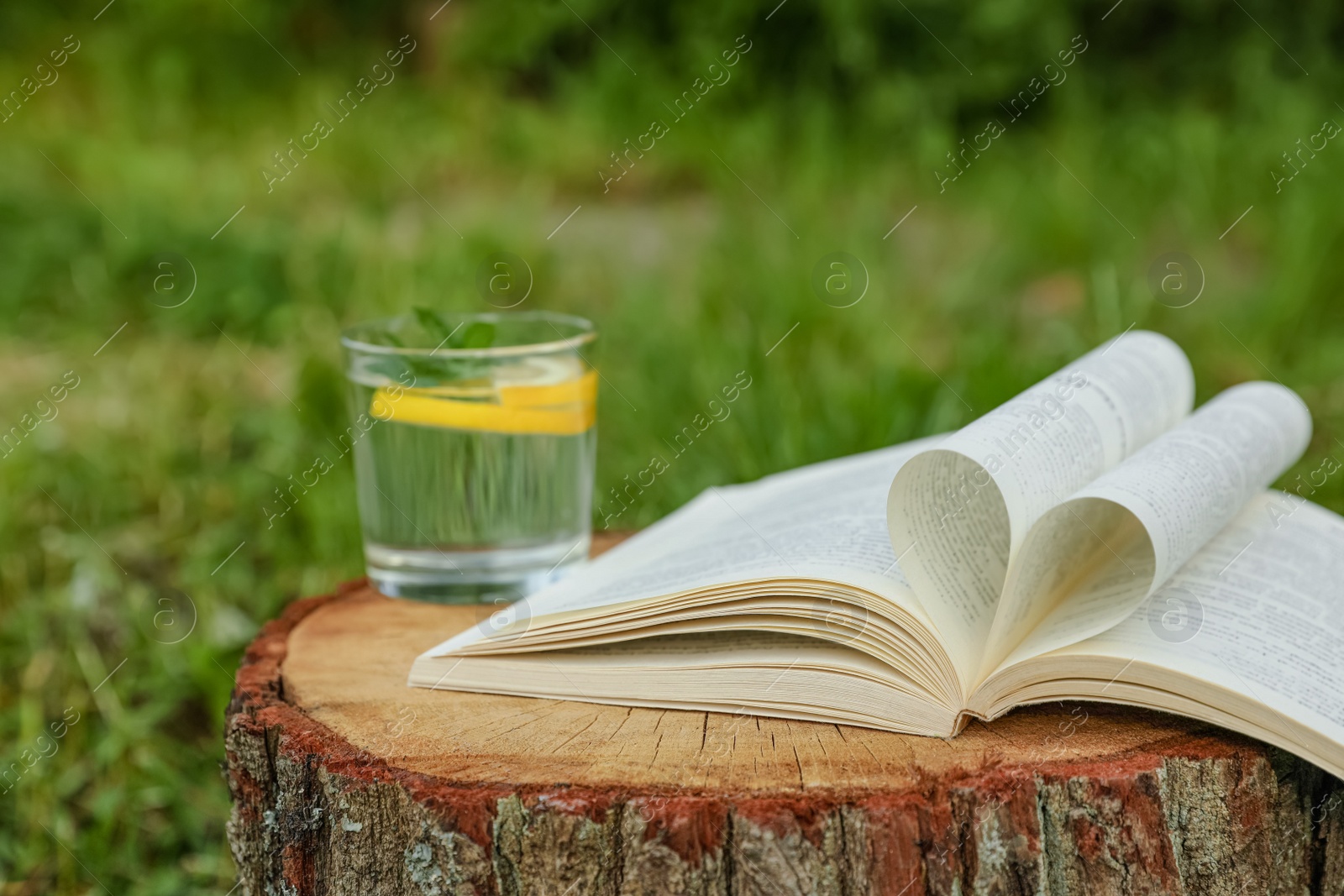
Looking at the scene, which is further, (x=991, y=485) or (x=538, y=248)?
(x=538, y=248)

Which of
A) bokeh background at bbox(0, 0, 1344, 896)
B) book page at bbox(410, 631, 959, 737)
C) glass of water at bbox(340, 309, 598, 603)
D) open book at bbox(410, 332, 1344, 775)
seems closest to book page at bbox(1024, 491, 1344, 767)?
open book at bbox(410, 332, 1344, 775)

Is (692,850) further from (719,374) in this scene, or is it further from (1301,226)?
(1301,226)

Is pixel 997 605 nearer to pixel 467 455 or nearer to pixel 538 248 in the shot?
pixel 467 455

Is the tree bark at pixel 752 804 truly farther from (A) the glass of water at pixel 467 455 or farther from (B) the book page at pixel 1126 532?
(A) the glass of water at pixel 467 455

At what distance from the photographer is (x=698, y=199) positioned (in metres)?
3.88

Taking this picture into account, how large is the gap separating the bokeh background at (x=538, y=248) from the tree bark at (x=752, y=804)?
1.00 m

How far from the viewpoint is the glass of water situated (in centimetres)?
119

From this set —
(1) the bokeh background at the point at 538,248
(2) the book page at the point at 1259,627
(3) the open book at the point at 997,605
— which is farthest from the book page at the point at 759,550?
(1) the bokeh background at the point at 538,248

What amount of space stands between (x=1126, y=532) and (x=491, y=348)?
0.63 m

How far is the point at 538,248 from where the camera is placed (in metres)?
3.25

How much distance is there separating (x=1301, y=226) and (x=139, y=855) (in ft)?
8.92

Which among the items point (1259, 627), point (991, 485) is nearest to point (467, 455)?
point (991, 485)

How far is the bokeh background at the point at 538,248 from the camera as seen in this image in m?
2.11

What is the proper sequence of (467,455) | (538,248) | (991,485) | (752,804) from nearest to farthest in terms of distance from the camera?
1. (752,804)
2. (991,485)
3. (467,455)
4. (538,248)
